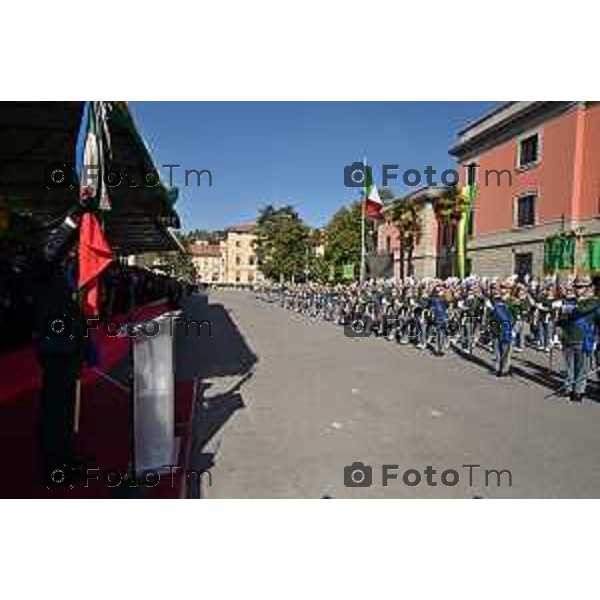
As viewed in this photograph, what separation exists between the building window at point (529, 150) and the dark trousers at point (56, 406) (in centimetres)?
3389

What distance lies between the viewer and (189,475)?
5.46 meters

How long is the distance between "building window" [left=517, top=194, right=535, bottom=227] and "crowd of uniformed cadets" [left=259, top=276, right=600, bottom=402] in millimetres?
15250

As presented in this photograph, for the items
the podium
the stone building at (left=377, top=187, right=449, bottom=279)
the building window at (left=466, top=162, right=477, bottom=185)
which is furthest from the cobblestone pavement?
the stone building at (left=377, top=187, right=449, bottom=279)

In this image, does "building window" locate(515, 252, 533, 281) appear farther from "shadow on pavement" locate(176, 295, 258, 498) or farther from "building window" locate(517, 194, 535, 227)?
"shadow on pavement" locate(176, 295, 258, 498)

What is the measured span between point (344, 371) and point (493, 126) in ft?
101

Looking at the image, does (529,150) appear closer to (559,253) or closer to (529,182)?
(529,182)

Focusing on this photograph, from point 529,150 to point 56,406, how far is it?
3565cm

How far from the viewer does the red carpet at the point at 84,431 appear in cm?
485

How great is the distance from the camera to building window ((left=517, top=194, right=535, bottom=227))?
3581 cm

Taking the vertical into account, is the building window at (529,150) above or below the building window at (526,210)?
above

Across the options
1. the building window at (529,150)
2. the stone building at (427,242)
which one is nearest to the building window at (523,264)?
the building window at (529,150)

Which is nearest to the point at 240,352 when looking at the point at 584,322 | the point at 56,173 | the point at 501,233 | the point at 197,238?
the point at 56,173

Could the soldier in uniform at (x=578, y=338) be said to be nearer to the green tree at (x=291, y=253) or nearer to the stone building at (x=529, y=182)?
the stone building at (x=529, y=182)

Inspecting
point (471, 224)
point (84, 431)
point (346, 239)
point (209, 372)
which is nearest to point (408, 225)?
point (346, 239)
